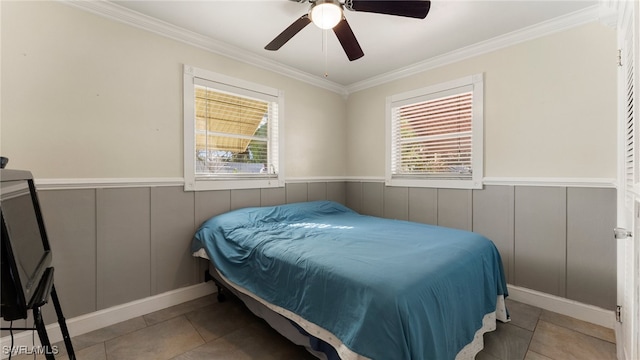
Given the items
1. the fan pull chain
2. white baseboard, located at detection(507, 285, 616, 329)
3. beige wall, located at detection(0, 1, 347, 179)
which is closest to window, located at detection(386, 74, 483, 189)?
the fan pull chain

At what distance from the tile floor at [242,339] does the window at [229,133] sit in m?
1.20

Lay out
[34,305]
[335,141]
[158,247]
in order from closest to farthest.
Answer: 1. [34,305]
2. [158,247]
3. [335,141]

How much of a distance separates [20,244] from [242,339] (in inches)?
56.5

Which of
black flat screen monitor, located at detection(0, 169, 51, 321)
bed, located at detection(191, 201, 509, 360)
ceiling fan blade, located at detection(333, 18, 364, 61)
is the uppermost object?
ceiling fan blade, located at detection(333, 18, 364, 61)

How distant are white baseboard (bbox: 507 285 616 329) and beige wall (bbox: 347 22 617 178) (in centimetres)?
107

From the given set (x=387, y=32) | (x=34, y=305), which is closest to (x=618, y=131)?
(x=387, y=32)

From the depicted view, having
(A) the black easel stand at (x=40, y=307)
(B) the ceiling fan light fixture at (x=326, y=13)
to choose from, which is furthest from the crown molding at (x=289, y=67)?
(A) the black easel stand at (x=40, y=307)

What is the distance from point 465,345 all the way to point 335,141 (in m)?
2.97

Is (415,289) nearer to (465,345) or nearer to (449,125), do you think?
(465,345)

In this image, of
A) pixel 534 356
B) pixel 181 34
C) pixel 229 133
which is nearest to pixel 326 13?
pixel 181 34

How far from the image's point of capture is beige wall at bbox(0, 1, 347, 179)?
1.79 m

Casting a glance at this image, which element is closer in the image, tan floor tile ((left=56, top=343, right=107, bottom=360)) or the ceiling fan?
the ceiling fan

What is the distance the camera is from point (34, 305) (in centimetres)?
97

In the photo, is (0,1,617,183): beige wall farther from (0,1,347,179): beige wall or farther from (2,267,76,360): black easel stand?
(2,267,76,360): black easel stand
